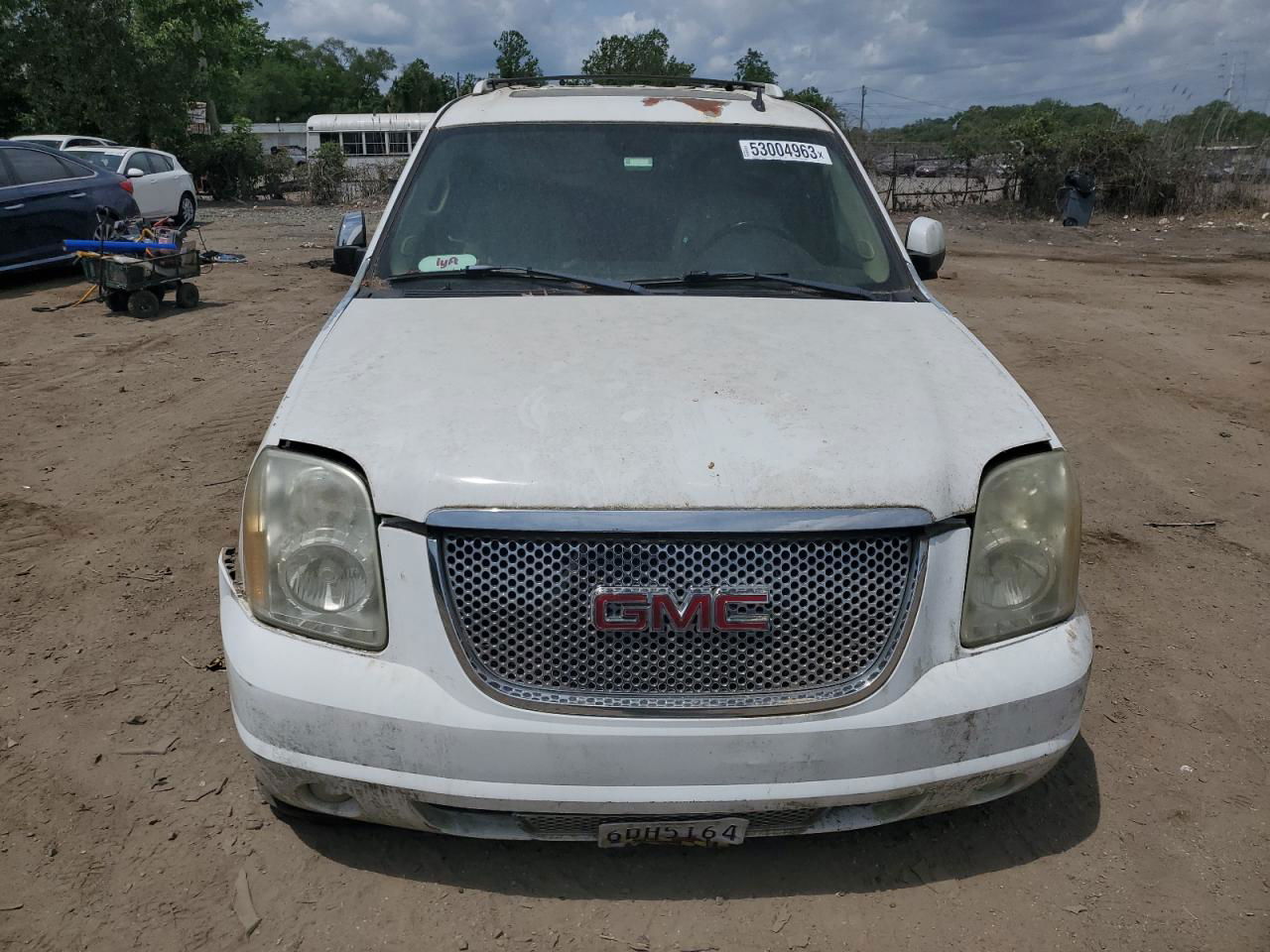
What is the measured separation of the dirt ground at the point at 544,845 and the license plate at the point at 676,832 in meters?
0.24

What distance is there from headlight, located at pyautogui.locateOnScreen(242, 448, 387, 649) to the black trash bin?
849 inches

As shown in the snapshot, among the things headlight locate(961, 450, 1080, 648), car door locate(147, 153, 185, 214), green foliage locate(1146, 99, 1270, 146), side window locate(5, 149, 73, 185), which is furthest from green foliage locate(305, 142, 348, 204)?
headlight locate(961, 450, 1080, 648)

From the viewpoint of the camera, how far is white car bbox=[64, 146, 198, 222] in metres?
15.1

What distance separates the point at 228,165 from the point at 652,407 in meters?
29.7

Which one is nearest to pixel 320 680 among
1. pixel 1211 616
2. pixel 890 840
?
pixel 890 840

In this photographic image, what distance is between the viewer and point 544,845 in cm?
248

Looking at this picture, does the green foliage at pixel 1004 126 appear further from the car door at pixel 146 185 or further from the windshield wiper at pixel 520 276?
the windshield wiper at pixel 520 276

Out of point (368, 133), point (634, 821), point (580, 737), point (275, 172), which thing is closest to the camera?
point (580, 737)

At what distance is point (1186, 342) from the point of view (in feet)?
29.0

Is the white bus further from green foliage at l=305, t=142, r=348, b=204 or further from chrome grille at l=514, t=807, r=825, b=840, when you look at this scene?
chrome grille at l=514, t=807, r=825, b=840

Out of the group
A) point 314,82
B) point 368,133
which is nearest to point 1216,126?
point 368,133

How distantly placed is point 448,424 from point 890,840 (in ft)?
5.04

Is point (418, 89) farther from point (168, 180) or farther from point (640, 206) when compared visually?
point (640, 206)

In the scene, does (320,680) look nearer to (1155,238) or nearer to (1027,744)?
(1027,744)
